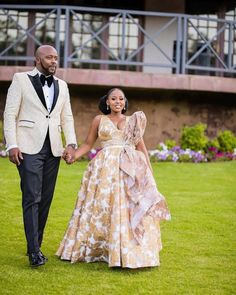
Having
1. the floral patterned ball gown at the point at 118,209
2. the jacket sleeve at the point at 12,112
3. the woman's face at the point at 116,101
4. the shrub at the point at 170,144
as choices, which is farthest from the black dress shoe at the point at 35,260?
the shrub at the point at 170,144

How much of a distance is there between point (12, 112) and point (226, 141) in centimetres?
803

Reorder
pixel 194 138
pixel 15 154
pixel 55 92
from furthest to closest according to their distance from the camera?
pixel 194 138
pixel 55 92
pixel 15 154

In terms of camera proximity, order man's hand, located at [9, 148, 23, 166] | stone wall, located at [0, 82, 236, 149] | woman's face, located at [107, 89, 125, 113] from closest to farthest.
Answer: man's hand, located at [9, 148, 23, 166]
woman's face, located at [107, 89, 125, 113]
stone wall, located at [0, 82, 236, 149]

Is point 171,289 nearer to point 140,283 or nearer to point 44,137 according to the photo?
point 140,283

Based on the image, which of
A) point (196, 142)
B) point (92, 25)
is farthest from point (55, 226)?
point (92, 25)

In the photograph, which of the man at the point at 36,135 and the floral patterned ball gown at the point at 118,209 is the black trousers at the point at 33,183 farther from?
the floral patterned ball gown at the point at 118,209

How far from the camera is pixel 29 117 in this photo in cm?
623

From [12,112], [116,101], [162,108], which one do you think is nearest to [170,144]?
[162,108]

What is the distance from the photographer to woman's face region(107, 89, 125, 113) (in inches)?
256

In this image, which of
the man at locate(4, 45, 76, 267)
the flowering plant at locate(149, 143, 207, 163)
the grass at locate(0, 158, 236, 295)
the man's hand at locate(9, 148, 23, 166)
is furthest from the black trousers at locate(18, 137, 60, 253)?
the flowering plant at locate(149, 143, 207, 163)

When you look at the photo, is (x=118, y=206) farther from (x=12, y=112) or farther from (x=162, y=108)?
(x=162, y=108)

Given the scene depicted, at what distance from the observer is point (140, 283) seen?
5.77m

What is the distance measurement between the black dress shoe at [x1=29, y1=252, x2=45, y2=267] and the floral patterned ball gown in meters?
0.32

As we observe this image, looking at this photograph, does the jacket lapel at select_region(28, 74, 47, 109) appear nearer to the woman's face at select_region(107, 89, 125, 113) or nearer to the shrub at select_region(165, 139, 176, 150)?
the woman's face at select_region(107, 89, 125, 113)
